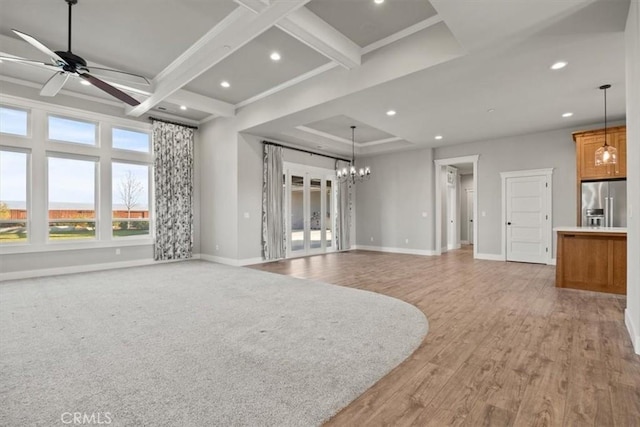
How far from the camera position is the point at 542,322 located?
Result: 3262mm

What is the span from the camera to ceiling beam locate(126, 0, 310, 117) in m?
3.14

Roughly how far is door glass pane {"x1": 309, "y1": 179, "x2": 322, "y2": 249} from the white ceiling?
3.02 metres

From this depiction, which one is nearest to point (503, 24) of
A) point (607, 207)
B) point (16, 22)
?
point (607, 207)

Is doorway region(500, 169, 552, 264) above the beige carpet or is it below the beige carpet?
above

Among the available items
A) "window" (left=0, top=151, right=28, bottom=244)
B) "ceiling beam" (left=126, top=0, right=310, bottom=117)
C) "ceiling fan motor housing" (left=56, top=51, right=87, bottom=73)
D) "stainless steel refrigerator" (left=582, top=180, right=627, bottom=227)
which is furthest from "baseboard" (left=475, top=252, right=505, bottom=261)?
"window" (left=0, top=151, right=28, bottom=244)

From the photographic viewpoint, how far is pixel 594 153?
6070mm

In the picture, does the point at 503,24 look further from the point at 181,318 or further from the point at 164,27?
the point at 181,318

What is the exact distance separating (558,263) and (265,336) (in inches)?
187

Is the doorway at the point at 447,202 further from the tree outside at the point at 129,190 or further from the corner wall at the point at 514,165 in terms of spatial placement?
the tree outside at the point at 129,190

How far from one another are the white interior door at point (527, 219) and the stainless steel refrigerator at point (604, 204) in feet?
3.02

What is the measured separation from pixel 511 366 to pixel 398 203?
7.28m

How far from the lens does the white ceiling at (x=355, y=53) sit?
313 cm

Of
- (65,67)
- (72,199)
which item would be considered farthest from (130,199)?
(65,67)

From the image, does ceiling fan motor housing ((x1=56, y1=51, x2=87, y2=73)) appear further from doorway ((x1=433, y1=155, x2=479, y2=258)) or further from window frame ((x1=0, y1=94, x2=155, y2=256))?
doorway ((x1=433, y1=155, x2=479, y2=258))
